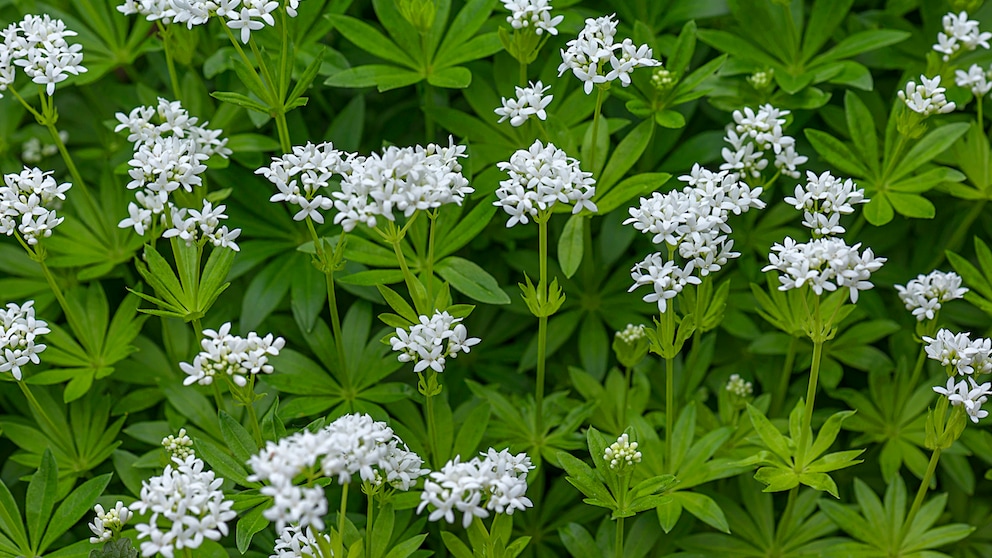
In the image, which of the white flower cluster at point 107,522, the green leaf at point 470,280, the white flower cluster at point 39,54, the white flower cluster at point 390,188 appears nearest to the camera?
the white flower cluster at point 390,188

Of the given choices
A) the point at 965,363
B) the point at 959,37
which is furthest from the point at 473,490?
the point at 959,37

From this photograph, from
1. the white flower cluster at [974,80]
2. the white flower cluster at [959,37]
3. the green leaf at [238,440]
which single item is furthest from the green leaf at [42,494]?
the white flower cluster at [974,80]

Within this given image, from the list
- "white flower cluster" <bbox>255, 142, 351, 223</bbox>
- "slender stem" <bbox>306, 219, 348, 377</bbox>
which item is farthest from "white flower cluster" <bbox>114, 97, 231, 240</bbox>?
"slender stem" <bbox>306, 219, 348, 377</bbox>

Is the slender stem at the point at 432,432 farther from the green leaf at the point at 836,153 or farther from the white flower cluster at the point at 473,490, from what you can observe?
the green leaf at the point at 836,153

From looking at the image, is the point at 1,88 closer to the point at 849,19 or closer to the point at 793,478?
the point at 793,478

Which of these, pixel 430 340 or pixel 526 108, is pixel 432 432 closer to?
pixel 430 340

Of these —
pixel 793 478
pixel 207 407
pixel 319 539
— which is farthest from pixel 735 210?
pixel 207 407
